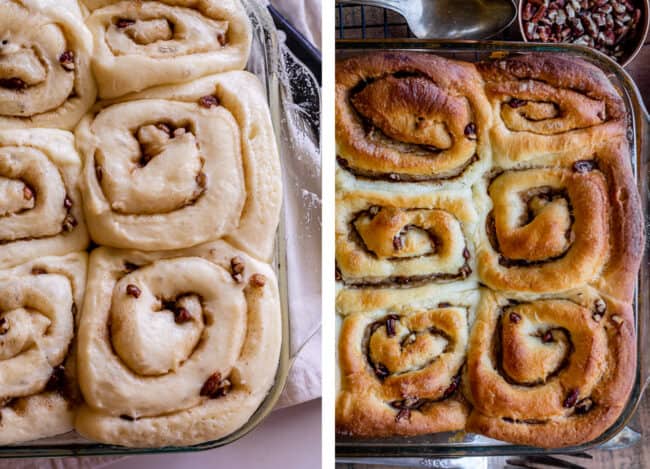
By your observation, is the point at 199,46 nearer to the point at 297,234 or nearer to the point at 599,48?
the point at 297,234

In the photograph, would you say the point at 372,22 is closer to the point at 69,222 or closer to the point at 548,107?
the point at 548,107

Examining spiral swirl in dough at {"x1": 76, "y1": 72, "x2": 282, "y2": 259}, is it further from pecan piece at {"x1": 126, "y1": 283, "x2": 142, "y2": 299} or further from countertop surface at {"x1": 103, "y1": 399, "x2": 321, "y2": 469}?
countertop surface at {"x1": 103, "y1": 399, "x2": 321, "y2": 469}

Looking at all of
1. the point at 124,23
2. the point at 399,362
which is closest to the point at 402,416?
the point at 399,362

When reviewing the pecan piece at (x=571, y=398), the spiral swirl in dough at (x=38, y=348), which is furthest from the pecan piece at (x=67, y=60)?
the pecan piece at (x=571, y=398)

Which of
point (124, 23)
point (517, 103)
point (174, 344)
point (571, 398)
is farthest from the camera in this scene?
point (517, 103)

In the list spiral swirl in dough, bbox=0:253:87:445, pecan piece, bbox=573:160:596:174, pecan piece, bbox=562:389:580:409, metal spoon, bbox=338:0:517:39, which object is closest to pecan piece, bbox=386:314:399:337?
pecan piece, bbox=562:389:580:409

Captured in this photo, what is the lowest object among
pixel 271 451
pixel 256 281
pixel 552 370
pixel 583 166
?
pixel 271 451

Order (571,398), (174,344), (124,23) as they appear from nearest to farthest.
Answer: (174,344) → (124,23) → (571,398)
